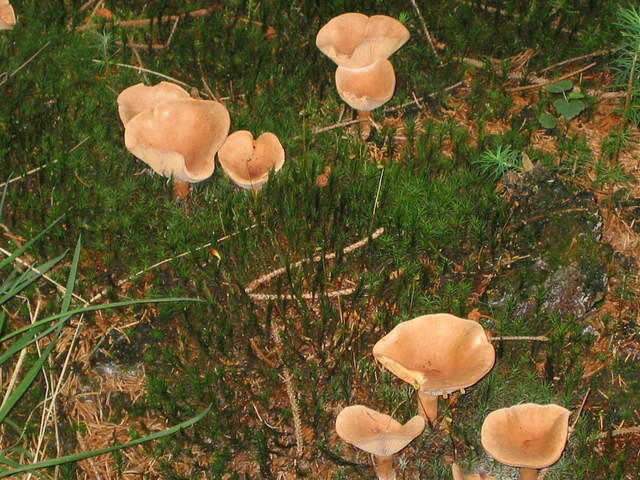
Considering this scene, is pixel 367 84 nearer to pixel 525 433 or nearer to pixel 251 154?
pixel 251 154

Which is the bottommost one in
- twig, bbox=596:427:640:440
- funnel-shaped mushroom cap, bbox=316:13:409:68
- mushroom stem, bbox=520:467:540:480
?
mushroom stem, bbox=520:467:540:480

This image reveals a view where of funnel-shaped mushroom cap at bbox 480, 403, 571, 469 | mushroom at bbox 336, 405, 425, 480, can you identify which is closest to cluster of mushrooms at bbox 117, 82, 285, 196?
mushroom at bbox 336, 405, 425, 480

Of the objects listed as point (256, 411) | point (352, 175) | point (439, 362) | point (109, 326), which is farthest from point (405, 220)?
point (109, 326)

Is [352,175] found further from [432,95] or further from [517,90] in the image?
[517,90]

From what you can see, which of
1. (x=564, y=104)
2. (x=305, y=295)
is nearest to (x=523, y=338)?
(x=305, y=295)

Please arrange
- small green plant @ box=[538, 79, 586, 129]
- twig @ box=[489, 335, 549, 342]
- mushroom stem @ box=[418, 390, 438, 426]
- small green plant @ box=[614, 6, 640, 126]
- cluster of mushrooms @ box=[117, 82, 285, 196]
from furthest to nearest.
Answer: small green plant @ box=[538, 79, 586, 129], cluster of mushrooms @ box=[117, 82, 285, 196], small green plant @ box=[614, 6, 640, 126], twig @ box=[489, 335, 549, 342], mushroom stem @ box=[418, 390, 438, 426]

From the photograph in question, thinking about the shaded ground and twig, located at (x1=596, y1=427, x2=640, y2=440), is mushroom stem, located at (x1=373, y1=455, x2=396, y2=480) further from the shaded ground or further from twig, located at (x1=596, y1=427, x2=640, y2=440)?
twig, located at (x1=596, y1=427, x2=640, y2=440)

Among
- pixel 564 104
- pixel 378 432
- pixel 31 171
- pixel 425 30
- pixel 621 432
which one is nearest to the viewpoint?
pixel 378 432
